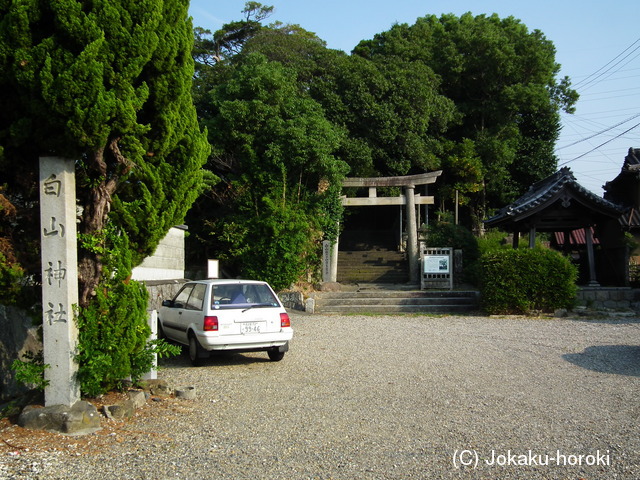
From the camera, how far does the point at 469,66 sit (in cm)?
2848

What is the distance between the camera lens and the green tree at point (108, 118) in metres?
5.38

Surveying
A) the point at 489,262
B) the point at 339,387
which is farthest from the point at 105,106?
the point at 489,262

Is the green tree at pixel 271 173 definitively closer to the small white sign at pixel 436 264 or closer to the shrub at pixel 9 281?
the small white sign at pixel 436 264

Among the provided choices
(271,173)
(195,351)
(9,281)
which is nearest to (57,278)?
(9,281)

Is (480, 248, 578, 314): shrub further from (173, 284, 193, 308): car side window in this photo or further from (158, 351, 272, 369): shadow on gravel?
(173, 284, 193, 308): car side window

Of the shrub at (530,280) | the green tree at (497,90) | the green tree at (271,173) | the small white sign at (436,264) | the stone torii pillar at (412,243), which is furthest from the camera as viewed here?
the green tree at (497,90)

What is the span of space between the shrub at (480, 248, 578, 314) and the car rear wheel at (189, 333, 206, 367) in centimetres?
912

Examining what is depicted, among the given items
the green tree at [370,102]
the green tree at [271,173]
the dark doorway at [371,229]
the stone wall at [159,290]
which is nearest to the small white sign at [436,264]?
the green tree at [271,173]

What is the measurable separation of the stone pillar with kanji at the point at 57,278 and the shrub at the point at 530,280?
1192 cm

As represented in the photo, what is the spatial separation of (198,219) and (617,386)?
51.7ft

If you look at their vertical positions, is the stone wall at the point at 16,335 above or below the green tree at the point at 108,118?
below

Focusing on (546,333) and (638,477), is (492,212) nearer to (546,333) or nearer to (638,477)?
(546,333)

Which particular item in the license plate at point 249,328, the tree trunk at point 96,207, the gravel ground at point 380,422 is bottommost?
the gravel ground at point 380,422

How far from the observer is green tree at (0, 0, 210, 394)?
5.38 metres
